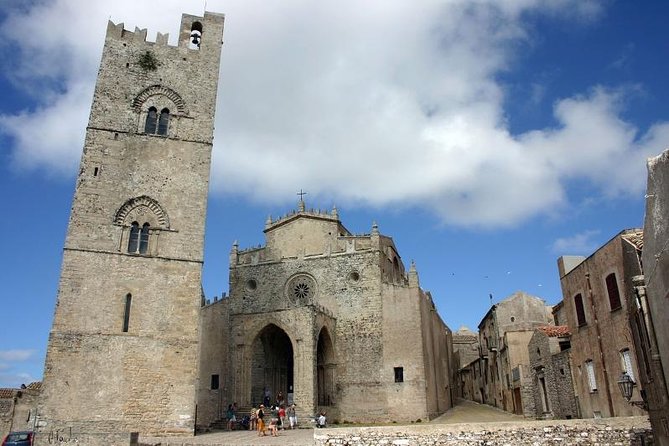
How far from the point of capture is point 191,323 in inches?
853

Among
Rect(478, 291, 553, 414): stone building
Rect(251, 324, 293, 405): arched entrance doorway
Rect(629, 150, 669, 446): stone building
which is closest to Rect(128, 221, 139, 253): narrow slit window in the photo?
Rect(251, 324, 293, 405): arched entrance doorway

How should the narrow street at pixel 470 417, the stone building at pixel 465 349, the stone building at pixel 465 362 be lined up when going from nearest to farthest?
the narrow street at pixel 470 417, the stone building at pixel 465 362, the stone building at pixel 465 349

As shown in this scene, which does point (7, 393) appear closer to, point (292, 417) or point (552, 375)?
point (292, 417)

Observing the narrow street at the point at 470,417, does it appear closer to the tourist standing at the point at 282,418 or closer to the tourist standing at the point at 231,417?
the tourist standing at the point at 282,418

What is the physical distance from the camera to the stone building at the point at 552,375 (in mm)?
21359

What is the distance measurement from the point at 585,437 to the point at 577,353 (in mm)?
6746

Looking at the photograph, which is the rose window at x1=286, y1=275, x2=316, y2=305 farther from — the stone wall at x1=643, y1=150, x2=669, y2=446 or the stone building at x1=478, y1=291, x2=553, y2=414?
the stone wall at x1=643, y1=150, x2=669, y2=446

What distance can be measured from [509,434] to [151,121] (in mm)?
19103

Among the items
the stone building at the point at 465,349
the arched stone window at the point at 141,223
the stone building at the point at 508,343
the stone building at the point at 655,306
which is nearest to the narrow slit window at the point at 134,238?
the arched stone window at the point at 141,223

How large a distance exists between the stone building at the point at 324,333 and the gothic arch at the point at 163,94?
478 inches

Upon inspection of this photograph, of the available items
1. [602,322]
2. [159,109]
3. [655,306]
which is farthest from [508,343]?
[159,109]

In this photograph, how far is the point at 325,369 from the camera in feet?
104

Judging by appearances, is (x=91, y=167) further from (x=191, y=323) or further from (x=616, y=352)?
(x=616, y=352)

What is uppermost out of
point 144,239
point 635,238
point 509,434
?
point 144,239
